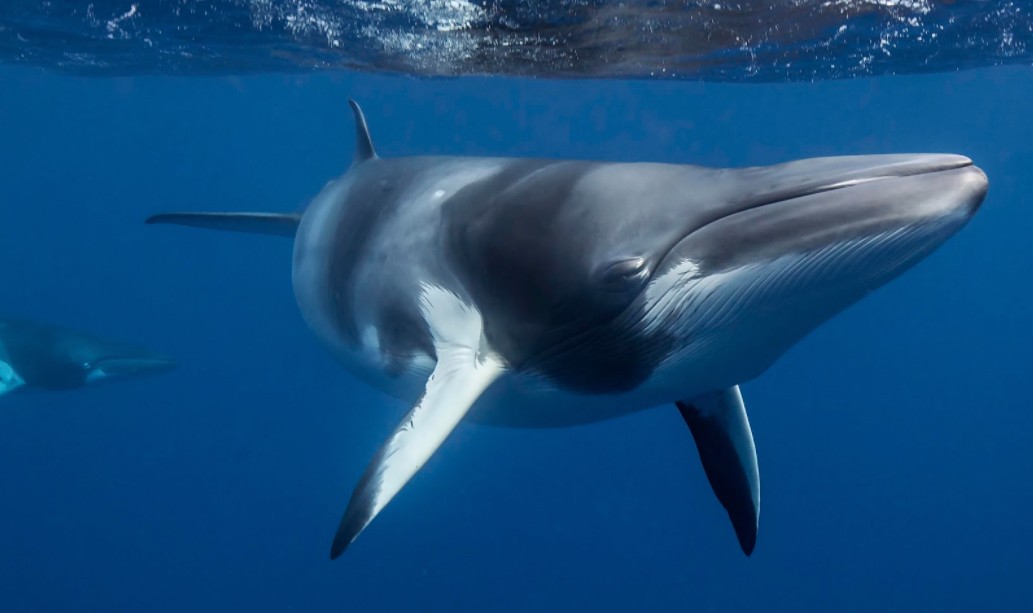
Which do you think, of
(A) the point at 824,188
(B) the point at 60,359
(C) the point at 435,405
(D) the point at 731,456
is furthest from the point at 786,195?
(B) the point at 60,359

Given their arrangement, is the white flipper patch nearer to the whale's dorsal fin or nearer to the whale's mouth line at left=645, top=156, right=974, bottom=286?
the whale's mouth line at left=645, top=156, right=974, bottom=286

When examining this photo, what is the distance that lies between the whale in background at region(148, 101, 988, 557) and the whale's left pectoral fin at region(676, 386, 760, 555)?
0.57ft

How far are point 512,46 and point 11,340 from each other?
1211 centimetres

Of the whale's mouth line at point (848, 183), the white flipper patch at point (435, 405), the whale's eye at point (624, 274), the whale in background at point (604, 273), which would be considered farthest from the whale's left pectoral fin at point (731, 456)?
the whale's mouth line at point (848, 183)

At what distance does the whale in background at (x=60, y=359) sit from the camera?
16734 millimetres

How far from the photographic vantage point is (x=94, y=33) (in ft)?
68.5

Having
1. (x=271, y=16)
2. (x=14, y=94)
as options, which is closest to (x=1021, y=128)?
(x=271, y=16)

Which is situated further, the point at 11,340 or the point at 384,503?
the point at 11,340

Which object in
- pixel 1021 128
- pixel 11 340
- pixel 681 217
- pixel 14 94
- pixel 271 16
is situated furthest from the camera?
pixel 1021 128

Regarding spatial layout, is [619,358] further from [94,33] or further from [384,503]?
[94,33]

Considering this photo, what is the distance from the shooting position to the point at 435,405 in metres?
5.22

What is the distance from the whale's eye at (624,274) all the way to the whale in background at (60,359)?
15567 millimetres

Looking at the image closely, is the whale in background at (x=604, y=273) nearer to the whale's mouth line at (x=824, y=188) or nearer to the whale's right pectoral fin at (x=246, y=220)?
the whale's mouth line at (x=824, y=188)

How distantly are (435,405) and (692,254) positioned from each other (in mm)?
1829
